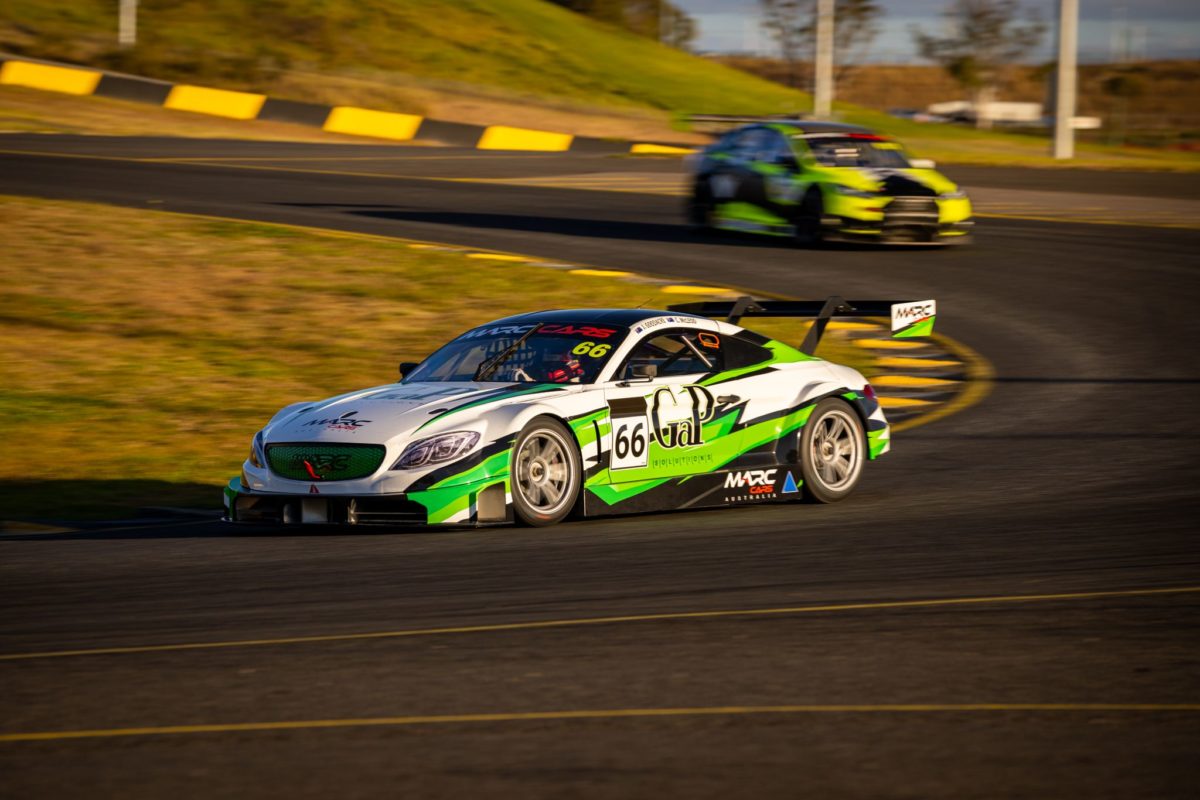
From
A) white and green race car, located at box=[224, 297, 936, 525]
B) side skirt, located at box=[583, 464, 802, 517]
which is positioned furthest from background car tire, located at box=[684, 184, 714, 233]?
side skirt, located at box=[583, 464, 802, 517]

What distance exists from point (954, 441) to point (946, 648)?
707 cm

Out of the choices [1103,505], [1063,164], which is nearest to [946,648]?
[1103,505]

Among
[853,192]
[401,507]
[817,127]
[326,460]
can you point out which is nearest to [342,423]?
[326,460]

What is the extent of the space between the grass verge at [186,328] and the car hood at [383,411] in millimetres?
1843

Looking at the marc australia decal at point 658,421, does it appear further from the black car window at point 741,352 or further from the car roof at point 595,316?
the car roof at point 595,316

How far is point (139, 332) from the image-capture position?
57.2 ft

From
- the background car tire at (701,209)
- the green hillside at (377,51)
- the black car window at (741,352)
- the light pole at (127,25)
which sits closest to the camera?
the black car window at (741,352)

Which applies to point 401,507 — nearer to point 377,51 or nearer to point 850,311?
point 850,311

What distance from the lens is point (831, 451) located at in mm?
11336

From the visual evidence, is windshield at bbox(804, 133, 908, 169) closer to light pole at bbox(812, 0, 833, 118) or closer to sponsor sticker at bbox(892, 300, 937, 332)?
sponsor sticker at bbox(892, 300, 937, 332)

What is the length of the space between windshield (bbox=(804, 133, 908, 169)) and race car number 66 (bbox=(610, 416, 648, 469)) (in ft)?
46.2

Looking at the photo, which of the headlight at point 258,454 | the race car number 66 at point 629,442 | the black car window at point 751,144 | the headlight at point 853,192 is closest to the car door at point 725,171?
the black car window at point 751,144

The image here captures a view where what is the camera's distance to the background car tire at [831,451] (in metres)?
11.1

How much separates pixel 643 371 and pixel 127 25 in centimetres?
4028
